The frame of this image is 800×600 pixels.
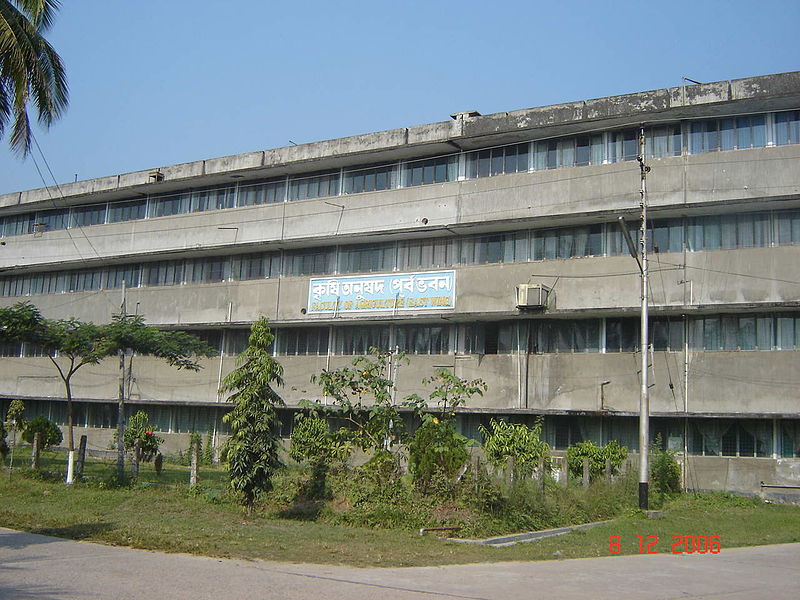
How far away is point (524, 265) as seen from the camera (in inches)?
1148

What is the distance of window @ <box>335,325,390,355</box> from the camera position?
32.3 meters

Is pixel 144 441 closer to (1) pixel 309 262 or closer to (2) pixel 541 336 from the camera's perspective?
(1) pixel 309 262

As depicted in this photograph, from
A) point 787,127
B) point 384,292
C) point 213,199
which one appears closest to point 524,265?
point 384,292

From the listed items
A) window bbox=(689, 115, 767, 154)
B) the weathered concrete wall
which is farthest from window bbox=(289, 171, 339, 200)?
window bbox=(689, 115, 767, 154)

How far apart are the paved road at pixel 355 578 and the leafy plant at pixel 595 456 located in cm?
1196

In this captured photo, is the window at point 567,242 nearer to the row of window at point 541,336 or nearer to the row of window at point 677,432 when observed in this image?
the row of window at point 541,336

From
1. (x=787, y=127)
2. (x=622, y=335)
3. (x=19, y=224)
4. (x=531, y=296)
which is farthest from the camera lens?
(x=19, y=224)

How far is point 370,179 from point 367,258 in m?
3.30

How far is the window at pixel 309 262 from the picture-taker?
34.2 meters

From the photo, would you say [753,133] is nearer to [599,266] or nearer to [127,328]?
[599,266]

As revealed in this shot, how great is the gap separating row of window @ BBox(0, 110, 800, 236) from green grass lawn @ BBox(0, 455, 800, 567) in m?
11.5

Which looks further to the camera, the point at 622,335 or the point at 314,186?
the point at 314,186

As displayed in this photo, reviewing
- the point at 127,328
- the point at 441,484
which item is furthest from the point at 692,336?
the point at 127,328

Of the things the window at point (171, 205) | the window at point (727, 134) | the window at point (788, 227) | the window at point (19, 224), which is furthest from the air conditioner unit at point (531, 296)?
the window at point (19, 224)
